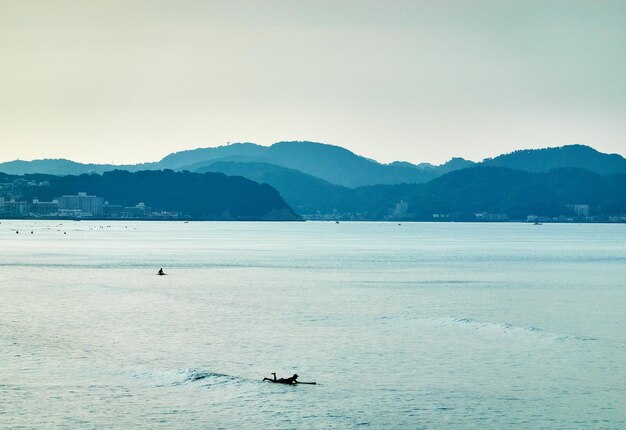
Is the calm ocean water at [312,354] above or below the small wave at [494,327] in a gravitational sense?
below

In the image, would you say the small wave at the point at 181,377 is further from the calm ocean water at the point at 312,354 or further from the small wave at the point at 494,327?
the small wave at the point at 494,327

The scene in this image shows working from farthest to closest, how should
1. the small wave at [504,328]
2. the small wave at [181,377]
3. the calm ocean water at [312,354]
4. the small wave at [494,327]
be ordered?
the small wave at [494,327] < the small wave at [504,328] < the small wave at [181,377] < the calm ocean water at [312,354]

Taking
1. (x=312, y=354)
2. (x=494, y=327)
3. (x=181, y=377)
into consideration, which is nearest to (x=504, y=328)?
(x=494, y=327)

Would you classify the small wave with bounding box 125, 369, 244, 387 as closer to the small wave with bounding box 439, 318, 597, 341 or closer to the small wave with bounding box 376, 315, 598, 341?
the small wave with bounding box 376, 315, 598, 341

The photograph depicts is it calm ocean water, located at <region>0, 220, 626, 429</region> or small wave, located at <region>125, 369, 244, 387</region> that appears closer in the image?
calm ocean water, located at <region>0, 220, 626, 429</region>

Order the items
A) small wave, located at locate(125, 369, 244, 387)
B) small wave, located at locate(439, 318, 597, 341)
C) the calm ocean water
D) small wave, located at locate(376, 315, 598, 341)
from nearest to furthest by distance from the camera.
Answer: the calm ocean water < small wave, located at locate(125, 369, 244, 387) < small wave, located at locate(439, 318, 597, 341) < small wave, located at locate(376, 315, 598, 341)

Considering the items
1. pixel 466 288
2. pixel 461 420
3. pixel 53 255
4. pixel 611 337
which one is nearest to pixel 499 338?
pixel 611 337

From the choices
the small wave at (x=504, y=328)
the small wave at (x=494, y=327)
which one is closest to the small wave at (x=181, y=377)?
the small wave at (x=494, y=327)

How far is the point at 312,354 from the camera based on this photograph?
35531 millimetres

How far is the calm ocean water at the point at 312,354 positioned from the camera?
85.7 feet

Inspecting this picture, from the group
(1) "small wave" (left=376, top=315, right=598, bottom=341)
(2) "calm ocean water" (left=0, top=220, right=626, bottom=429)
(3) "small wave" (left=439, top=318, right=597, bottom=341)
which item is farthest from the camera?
(1) "small wave" (left=376, top=315, right=598, bottom=341)

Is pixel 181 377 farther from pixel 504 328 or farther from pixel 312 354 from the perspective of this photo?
pixel 504 328

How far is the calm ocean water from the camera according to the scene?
85.7 ft

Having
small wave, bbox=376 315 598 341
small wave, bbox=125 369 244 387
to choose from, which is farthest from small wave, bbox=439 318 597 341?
small wave, bbox=125 369 244 387
